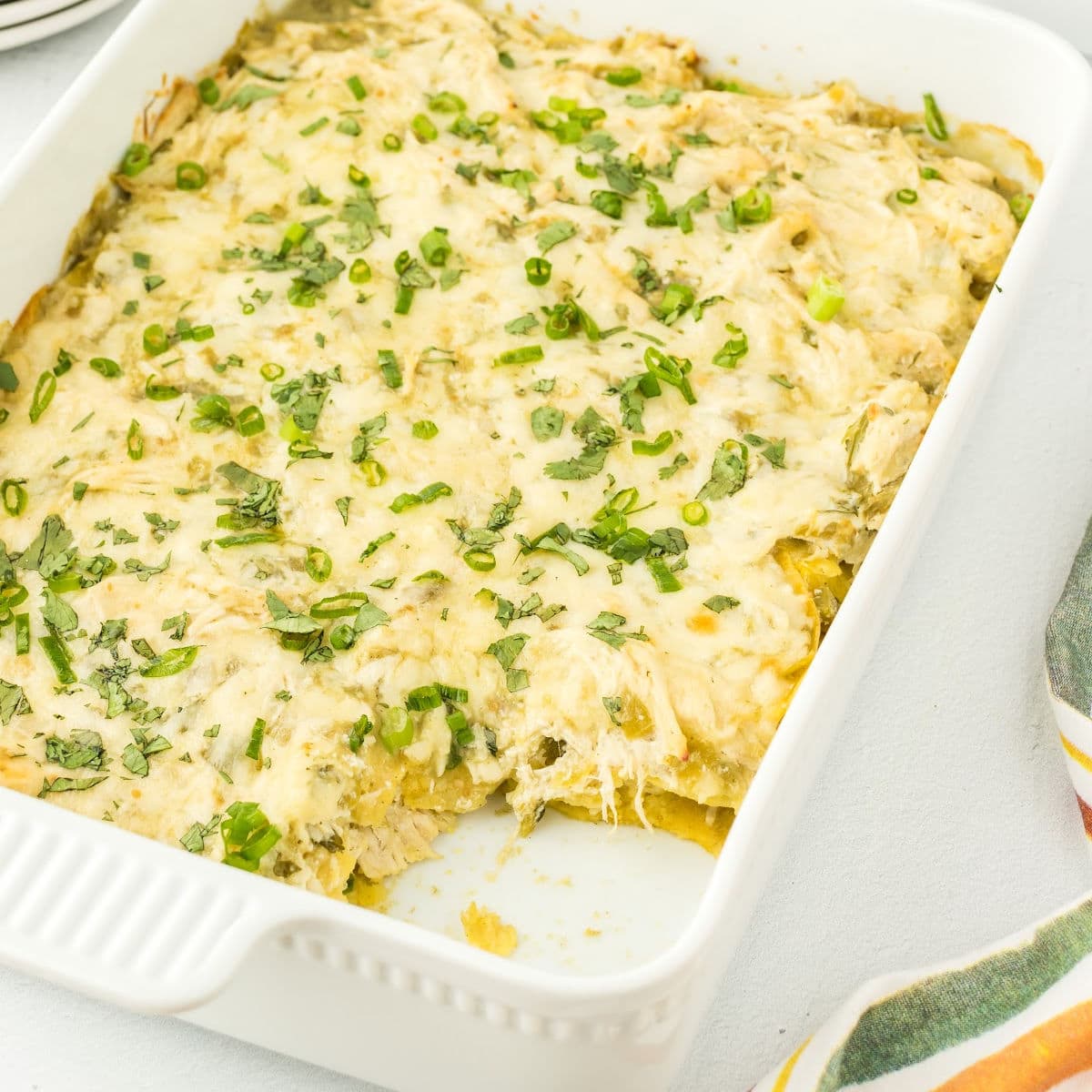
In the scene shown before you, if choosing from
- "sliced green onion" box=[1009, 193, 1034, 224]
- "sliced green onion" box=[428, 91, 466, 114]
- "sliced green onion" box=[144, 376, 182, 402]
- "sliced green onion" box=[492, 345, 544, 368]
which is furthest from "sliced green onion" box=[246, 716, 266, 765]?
"sliced green onion" box=[1009, 193, 1034, 224]

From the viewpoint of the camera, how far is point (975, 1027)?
7.80ft

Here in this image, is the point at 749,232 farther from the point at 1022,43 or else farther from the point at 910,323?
the point at 1022,43

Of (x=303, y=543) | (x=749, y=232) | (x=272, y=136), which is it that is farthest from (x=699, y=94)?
(x=303, y=543)

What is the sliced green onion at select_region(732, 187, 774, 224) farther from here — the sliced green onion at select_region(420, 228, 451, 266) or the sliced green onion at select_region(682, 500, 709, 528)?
the sliced green onion at select_region(682, 500, 709, 528)

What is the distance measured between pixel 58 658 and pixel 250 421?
592mm

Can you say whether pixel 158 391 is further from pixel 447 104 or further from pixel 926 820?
pixel 926 820

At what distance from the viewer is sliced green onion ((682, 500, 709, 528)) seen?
271cm

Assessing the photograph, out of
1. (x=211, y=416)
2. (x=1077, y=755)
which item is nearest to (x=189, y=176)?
(x=211, y=416)

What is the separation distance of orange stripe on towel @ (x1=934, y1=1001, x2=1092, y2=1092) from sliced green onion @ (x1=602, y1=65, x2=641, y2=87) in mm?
2223

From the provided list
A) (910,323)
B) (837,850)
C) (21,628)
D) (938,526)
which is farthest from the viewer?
(938,526)

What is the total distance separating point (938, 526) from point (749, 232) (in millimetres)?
756

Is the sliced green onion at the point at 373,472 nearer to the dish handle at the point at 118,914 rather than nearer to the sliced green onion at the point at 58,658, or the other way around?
the sliced green onion at the point at 58,658

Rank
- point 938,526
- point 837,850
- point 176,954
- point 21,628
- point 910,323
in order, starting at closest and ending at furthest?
point 176,954 → point 21,628 → point 837,850 → point 910,323 → point 938,526

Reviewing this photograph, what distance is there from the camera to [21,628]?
258 centimetres
